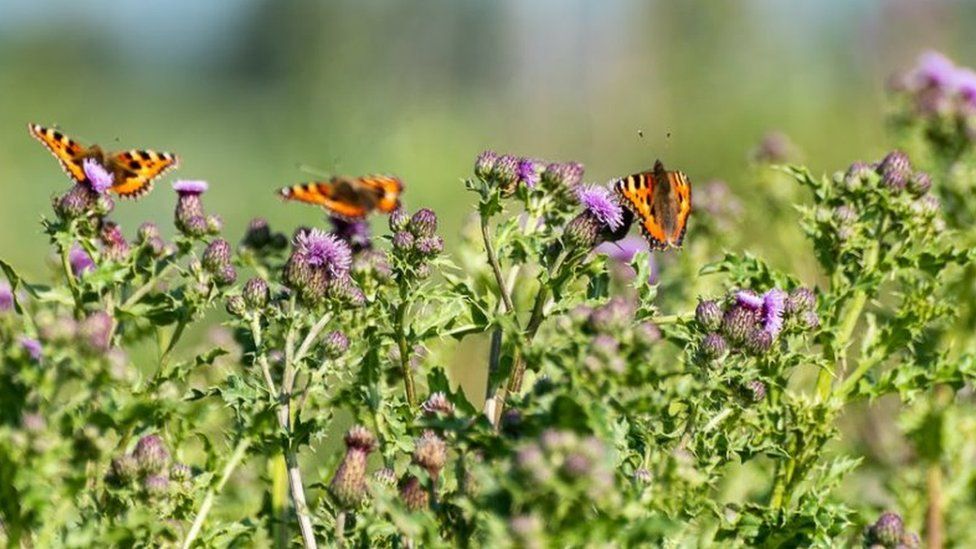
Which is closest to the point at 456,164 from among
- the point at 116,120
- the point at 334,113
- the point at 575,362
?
the point at 334,113

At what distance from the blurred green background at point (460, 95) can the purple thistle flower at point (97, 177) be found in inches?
172

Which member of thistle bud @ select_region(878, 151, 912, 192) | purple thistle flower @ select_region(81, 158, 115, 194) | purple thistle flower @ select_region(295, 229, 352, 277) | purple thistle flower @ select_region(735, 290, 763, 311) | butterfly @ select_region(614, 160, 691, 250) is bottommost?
purple thistle flower @ select_region(735, 290, 763, 311)

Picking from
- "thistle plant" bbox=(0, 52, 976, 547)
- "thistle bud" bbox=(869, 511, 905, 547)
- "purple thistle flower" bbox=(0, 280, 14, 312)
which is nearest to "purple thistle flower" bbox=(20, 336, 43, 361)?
"thistle plant" bbox=(0, 52, 976, 547)

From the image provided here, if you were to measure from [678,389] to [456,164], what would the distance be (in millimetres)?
14284

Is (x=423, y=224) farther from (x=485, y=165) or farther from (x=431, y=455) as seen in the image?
(x=431, y=455)

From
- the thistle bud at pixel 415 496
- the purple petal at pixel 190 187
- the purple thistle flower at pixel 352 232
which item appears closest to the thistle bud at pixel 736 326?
the thistle bud at pixel 415 496

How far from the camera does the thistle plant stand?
269cm

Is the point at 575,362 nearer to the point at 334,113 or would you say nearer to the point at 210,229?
the point at 210,229

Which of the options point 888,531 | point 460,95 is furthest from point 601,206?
point 460,95

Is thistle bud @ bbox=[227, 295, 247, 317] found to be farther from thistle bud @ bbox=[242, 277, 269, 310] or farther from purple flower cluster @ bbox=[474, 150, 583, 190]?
purple flower cluster @ bbox=[474, 150, 583, 190]

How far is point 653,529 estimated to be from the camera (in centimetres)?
248

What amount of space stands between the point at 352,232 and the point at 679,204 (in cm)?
99

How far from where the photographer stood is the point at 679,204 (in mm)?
4160

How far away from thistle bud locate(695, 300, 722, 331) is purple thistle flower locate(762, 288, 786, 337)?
151 millimetres
